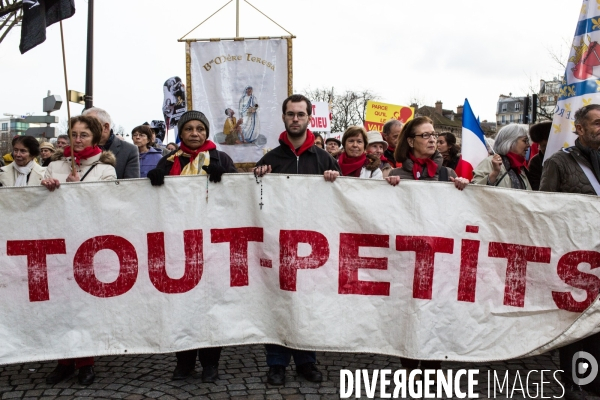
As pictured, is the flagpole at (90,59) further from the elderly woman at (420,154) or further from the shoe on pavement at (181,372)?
the elderly woman at (420,154)

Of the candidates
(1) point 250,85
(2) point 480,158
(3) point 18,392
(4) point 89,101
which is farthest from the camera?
(4) point 89,101

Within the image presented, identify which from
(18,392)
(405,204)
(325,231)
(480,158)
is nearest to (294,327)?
(325,231)

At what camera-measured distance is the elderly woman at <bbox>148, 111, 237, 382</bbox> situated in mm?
4238

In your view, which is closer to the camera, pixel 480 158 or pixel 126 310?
pixel 126 310

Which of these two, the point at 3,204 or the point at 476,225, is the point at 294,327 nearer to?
the point at 476,225

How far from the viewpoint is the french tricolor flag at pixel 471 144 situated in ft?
18.4

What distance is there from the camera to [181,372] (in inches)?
170

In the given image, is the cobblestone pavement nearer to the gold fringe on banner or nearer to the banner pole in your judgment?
the gold fringe on banner

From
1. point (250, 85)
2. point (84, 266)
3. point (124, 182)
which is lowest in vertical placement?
point (84, 266)

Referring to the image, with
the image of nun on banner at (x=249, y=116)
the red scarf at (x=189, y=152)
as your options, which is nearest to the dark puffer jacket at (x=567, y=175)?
the red scarf at (x=189, y=152)

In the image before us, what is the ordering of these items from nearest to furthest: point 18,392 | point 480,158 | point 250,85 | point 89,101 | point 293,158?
point 18,392, point 293,158, point 480,158, point 250,85, point 89,101

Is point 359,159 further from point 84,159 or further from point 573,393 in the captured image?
point 573,393

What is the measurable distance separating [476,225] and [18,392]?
3288 mm

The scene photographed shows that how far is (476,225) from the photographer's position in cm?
413
